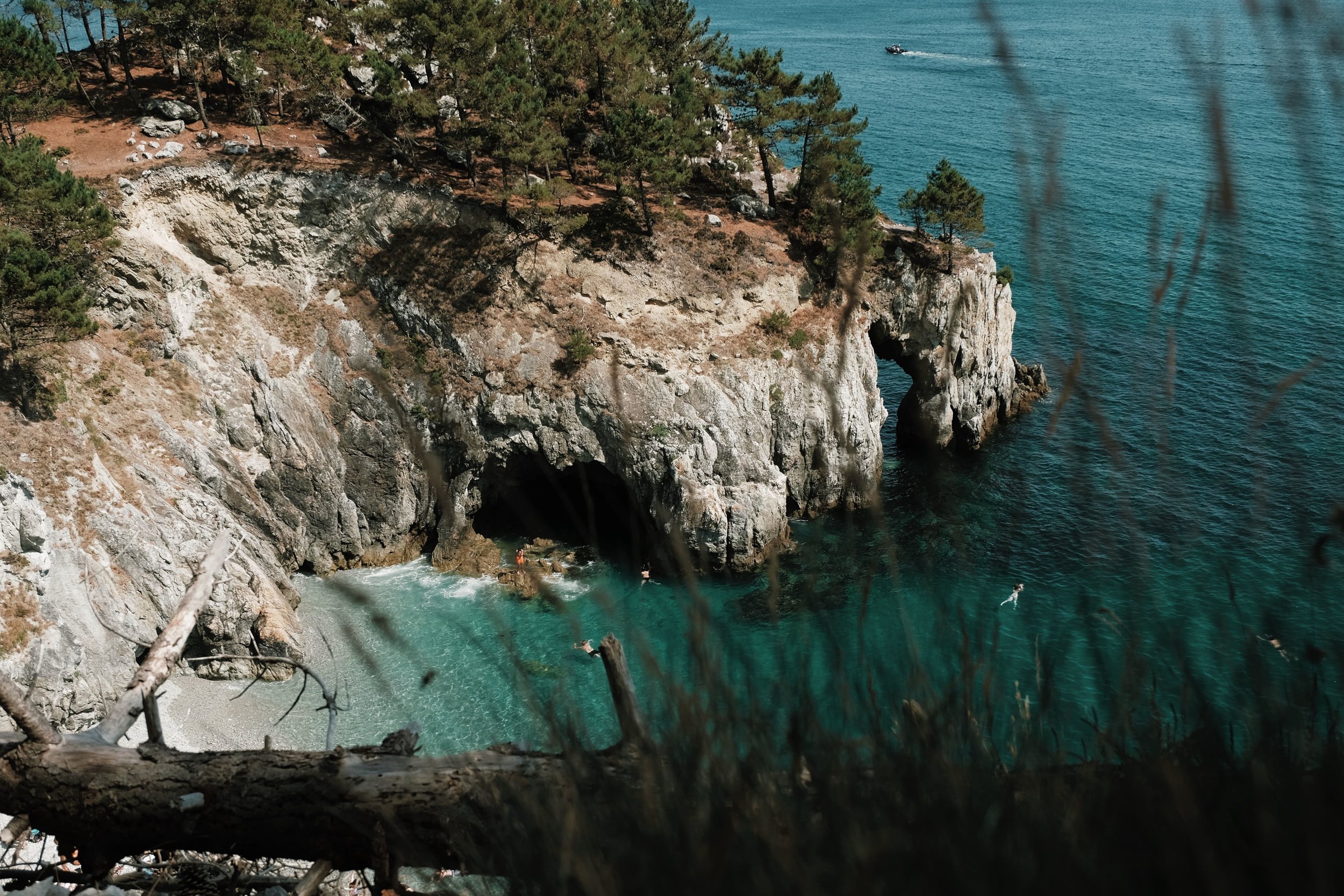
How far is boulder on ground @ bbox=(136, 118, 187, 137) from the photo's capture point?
31734 mm

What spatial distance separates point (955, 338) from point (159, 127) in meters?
32.2

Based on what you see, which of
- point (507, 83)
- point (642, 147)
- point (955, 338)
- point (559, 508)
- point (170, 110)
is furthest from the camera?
point (955, 338)

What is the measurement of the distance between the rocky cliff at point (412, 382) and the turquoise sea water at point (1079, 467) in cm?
238

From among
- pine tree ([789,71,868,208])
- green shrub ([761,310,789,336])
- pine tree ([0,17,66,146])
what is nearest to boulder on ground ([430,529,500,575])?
green shrub ([761,310,789,336])

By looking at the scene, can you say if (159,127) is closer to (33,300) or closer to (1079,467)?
(33,300)

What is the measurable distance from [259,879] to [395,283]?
97.3 feet

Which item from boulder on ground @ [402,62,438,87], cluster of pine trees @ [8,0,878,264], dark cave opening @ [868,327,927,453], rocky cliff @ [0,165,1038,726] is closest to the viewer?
rocky cliff @ [0,165,1038,726]

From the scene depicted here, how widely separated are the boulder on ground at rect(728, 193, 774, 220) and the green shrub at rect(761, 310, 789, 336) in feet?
19.6

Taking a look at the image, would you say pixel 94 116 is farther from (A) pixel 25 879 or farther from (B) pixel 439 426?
(A) pixel 25 879

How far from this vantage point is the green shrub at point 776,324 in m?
31.9

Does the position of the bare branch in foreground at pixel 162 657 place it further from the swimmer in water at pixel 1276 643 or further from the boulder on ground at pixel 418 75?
the boulder on ground at pixel 418 75

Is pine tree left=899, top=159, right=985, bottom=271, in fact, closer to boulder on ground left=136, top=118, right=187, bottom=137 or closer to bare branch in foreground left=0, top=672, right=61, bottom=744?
boulder on ground left=136, top=118, right=187, bottom=137

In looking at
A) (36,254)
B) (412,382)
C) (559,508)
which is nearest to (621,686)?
(412,382)

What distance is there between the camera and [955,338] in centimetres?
3562
